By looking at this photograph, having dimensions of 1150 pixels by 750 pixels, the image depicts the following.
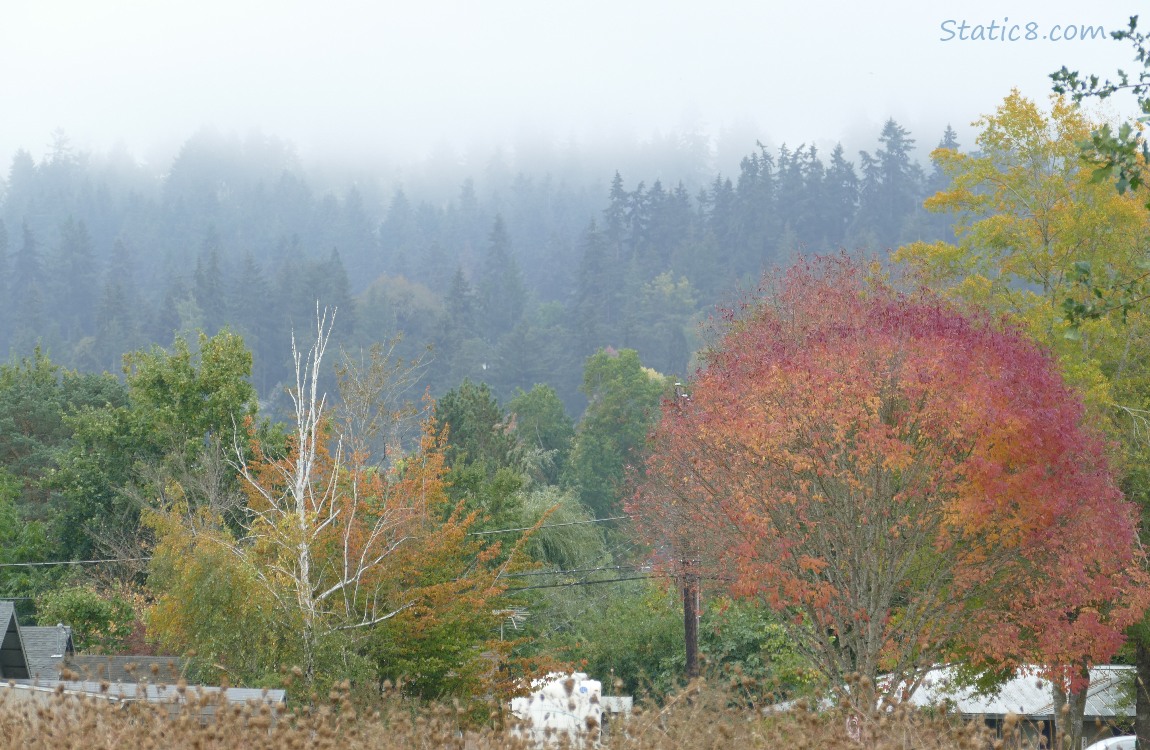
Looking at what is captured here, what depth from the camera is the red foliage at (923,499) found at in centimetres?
1698

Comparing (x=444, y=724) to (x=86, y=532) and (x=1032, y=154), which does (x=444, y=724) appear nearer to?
Answer: (x=1032, y=154)

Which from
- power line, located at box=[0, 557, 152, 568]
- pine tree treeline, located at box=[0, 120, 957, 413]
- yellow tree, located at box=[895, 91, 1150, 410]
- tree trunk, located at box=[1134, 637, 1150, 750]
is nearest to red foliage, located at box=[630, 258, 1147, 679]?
tree trunk, located at box=[1134, 637, 1150, 750]

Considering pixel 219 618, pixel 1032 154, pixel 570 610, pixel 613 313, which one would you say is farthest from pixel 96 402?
pixel 613 313

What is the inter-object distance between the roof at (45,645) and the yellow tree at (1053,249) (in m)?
19.8

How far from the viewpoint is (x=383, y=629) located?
893 inches

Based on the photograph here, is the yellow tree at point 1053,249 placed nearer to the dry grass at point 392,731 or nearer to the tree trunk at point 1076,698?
the tree trunk at point 1076,698

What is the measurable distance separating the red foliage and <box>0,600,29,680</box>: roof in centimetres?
1345

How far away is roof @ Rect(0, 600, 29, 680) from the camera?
907 inches

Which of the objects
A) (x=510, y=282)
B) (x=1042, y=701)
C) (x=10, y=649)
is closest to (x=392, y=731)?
(x=10, y=649)

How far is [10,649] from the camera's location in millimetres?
23266

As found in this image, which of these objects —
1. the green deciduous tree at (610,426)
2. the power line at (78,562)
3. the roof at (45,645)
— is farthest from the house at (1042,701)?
the green deciduous tree at (610,426)

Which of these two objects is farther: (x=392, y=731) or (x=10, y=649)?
(x=10, y=649)

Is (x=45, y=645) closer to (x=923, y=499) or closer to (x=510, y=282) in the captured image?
(x=923, y=499)

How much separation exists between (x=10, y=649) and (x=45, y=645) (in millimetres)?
4419
